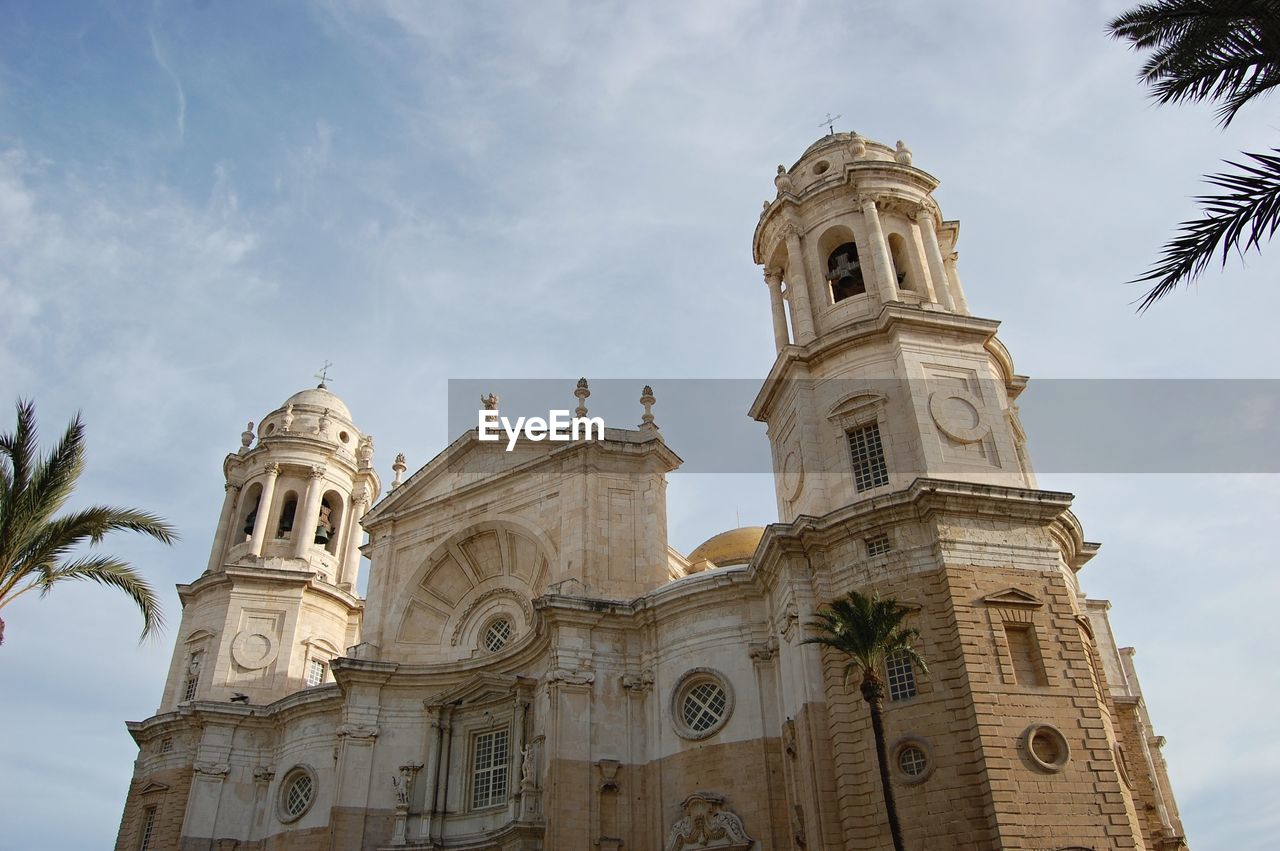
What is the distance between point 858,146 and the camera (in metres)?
32.0

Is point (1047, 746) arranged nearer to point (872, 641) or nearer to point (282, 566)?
point (872, 641)

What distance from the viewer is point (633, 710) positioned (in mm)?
26953

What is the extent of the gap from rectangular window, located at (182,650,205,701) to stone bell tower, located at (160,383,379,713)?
4 cm

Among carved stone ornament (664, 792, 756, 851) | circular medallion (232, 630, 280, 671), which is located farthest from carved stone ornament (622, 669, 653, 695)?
circular medallion (232, 630, 280, 671)

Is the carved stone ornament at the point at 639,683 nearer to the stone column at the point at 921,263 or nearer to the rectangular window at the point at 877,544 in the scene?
the rectangular window at the point at 877,544

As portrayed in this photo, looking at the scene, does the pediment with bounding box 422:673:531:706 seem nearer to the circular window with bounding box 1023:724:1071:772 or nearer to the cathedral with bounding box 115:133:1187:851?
the cathedral with bounding box 115:133:1187:851

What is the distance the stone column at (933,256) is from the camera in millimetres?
28644

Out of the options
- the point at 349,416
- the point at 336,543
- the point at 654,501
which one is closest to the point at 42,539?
the point at 654,501

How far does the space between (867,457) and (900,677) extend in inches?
242

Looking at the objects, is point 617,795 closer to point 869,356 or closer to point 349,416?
point 869,356

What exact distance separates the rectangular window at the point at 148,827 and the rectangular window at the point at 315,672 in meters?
6.38

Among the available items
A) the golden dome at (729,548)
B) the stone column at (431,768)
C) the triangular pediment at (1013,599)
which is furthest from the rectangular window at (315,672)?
the triangular pediment at (1013,599)

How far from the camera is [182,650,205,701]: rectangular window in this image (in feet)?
121

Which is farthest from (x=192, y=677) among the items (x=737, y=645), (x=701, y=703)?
(x=737, y=645)
